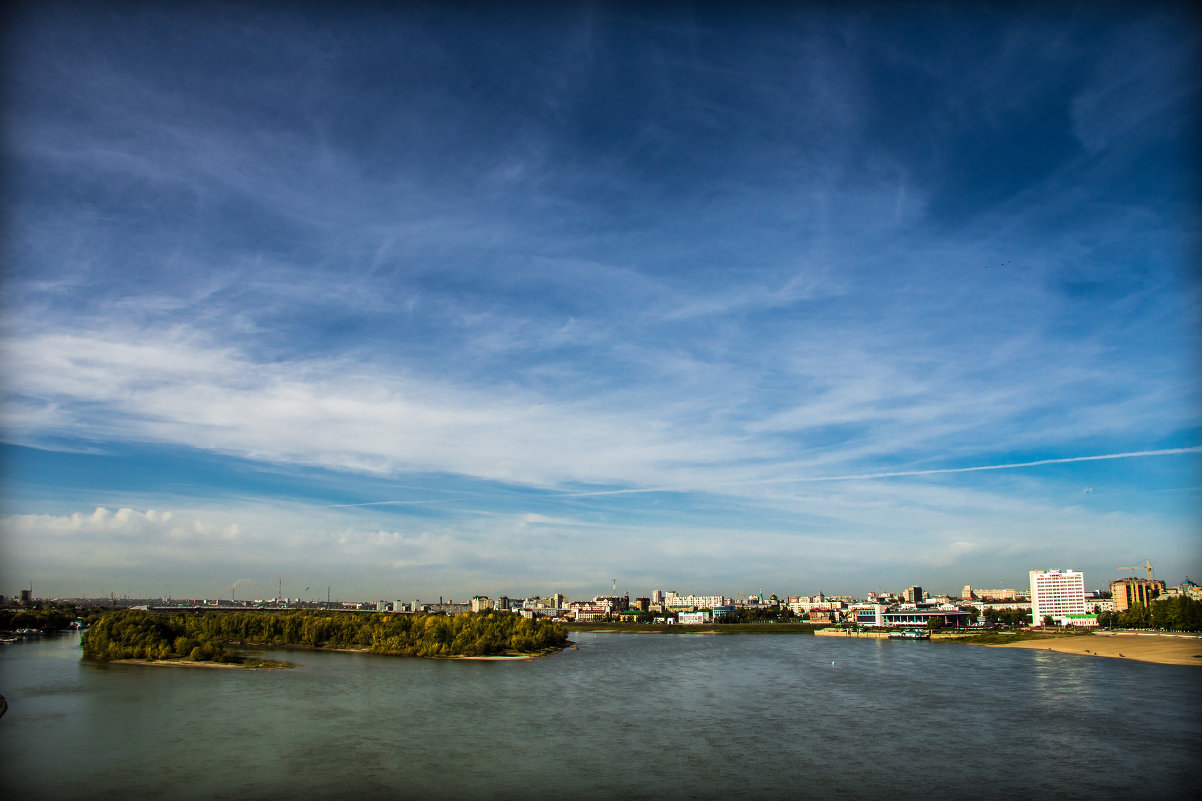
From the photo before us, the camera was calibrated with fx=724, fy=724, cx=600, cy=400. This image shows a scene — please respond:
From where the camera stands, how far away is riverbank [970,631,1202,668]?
1556 inches

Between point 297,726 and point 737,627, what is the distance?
80148 mm

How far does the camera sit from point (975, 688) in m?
30.2

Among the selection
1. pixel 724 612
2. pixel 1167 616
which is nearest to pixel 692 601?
pixel 724 612

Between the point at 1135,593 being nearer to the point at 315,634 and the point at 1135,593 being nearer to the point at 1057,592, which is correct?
the point at 1057,592

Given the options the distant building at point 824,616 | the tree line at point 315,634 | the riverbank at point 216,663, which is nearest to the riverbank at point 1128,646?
the tree line at point 315,634

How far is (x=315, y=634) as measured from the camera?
52062mm

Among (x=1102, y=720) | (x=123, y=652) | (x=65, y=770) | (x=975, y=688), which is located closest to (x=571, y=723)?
(x=65, y=770)

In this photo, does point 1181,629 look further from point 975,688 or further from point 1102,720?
point 1102,720

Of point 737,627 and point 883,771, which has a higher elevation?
point 883,771

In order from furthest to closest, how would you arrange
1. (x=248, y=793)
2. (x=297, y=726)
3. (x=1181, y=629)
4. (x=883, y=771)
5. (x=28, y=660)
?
(x=1181, y=629)
(x=28, y=660)
(x=297, y=726)
(x=883, y=771)
(x=248, y=793)

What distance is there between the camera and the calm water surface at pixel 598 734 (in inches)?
591

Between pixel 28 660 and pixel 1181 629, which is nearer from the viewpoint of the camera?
Result: pixel 28 660

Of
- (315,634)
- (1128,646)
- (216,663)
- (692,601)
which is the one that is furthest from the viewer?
(692,601)

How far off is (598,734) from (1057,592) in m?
97.2
